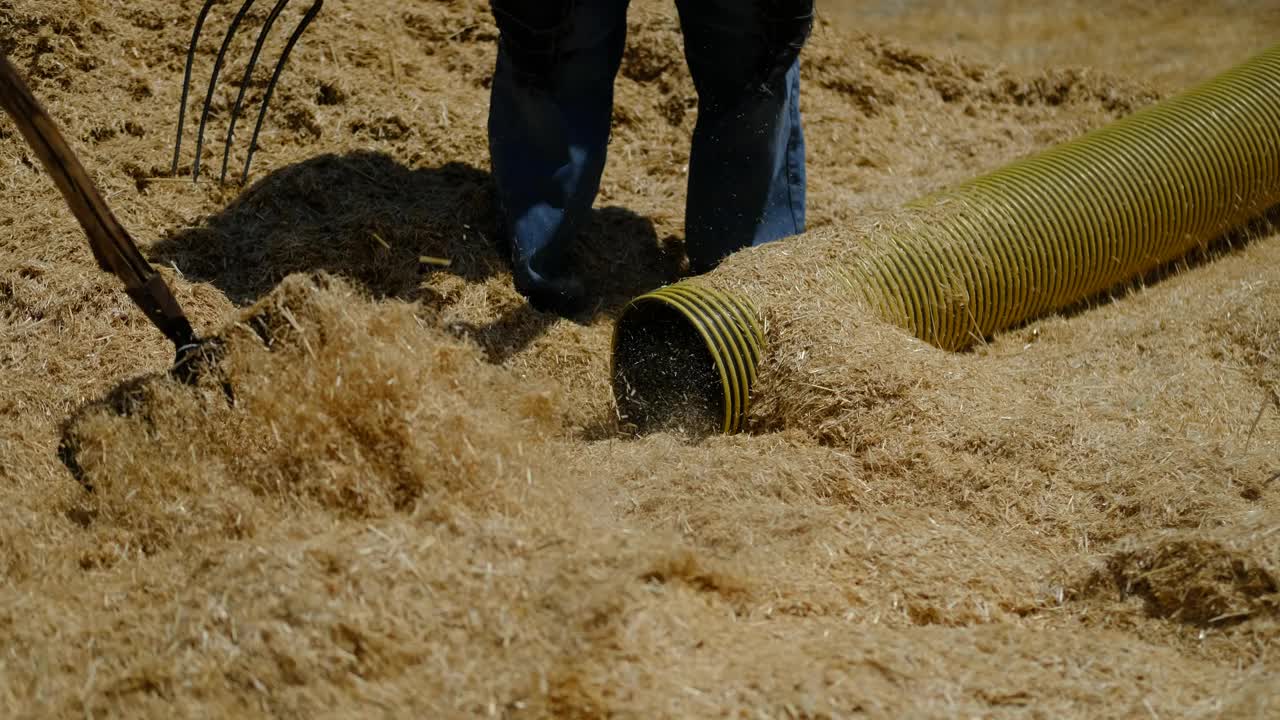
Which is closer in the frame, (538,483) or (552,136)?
(538,483)

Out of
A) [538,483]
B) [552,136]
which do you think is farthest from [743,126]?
[538,483]

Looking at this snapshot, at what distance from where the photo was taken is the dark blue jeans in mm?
4555

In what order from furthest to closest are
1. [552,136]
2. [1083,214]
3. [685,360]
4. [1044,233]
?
[1083,214]
[1044,233]
[552,136]
[685,360]

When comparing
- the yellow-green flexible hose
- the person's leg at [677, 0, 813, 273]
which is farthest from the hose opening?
the person's leg at [677, 0, 813, 273]

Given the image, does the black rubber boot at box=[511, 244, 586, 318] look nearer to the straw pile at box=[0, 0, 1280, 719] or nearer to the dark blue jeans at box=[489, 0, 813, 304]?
the dark blue jeans at box=[489, 0, 813, 304]

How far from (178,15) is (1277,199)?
17.6 ft

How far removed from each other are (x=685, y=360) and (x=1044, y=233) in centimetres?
172

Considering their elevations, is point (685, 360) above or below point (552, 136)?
below

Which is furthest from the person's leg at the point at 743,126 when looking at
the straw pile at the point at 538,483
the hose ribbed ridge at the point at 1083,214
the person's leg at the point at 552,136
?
the hose ribbed ridge at the point at 1083,214

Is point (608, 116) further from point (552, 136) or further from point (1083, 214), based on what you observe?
point (1083, 214)

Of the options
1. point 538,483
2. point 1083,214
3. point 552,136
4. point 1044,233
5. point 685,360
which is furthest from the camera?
point 1083,214

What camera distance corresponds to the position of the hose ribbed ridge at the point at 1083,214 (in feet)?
14.7

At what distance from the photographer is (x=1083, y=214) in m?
4.98

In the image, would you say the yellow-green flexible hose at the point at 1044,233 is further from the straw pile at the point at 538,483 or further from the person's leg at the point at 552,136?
the person's leg at the point at 552,136
